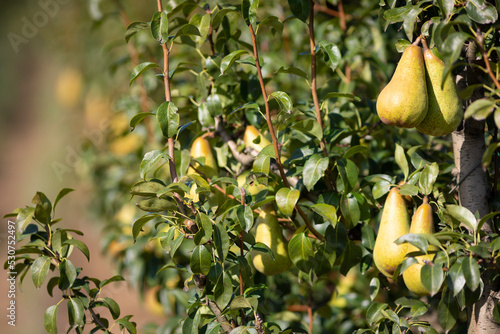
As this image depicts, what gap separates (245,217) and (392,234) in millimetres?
227

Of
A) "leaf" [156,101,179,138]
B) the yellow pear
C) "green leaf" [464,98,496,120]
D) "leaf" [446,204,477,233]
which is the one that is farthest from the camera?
the yellow pear

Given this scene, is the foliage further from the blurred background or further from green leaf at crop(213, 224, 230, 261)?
the blurred background

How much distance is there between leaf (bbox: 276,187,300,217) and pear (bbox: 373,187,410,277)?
0.49 feet

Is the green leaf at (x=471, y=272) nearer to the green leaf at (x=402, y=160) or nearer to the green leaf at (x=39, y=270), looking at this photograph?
the green leaf at (x=402, y=160)

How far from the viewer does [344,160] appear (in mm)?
863

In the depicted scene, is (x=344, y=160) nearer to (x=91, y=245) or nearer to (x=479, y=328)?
(x=479, y=328)

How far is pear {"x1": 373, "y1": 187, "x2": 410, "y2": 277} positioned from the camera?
2.57 ft

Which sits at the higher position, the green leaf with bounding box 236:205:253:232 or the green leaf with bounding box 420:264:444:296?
the green leaf with bounding box 236:205:253:232

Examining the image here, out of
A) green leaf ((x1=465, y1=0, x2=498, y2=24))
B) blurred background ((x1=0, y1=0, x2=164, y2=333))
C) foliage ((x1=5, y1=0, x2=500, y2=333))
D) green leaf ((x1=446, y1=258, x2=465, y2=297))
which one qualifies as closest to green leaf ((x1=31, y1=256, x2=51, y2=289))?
foliage ((x1=5, y1=0, x2=500, y2=333))

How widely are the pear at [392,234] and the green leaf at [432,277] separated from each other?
115mm

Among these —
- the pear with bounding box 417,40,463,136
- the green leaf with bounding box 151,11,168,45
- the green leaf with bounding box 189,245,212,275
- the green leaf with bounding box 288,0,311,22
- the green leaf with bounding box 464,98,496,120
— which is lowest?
the green leaf with bounding box 189,245,212,275

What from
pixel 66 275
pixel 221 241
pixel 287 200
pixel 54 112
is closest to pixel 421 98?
pixel 287 200

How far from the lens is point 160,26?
81 centimetres

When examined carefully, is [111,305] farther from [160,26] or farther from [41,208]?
[160,26]
